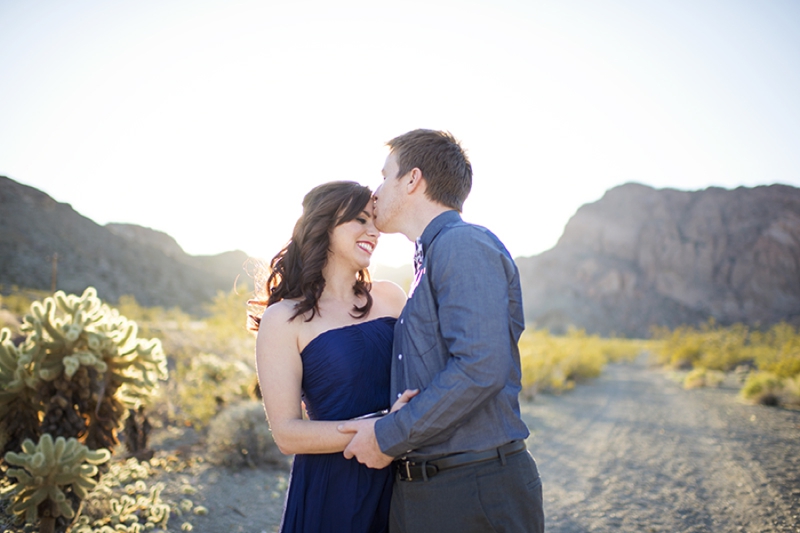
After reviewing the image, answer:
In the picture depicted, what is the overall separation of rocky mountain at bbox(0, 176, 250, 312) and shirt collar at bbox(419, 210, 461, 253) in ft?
114

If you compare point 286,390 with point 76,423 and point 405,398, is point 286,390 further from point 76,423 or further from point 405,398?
point 76,423

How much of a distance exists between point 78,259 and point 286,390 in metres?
42.3

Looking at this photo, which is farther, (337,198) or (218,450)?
(218,450)

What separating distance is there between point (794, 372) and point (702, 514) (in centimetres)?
1067

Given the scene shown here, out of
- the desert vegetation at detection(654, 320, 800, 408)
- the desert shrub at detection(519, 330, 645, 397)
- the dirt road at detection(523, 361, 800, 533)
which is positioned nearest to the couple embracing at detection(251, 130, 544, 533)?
the dirt road at detection(523, 361, 800, 533)

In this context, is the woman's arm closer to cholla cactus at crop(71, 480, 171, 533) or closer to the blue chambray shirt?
the blue chambray shirt

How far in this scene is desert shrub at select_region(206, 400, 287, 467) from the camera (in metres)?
5.78

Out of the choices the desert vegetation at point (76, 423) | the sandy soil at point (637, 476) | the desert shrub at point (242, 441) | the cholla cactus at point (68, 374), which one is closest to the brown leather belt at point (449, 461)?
the desert vegetation at point (76, 423)

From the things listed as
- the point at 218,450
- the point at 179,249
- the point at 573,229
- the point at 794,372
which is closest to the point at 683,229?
the point at 573,229

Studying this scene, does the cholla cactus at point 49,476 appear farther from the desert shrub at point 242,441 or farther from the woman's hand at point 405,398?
the woman's hand at point 405,398

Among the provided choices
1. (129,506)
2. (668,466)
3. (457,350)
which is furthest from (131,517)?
(668,466)

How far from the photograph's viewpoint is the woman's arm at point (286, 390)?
6.64 feet

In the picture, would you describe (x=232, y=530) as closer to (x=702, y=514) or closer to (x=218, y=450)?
(x=218, y=450)

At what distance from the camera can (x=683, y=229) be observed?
296 feet
